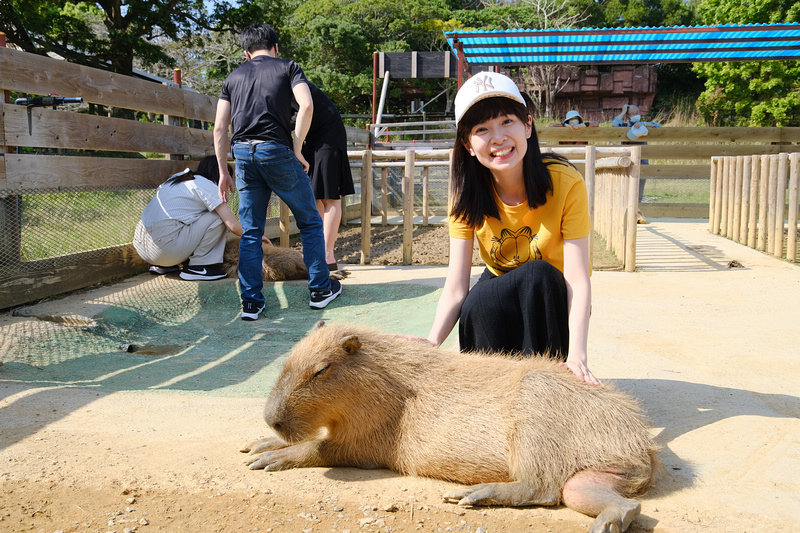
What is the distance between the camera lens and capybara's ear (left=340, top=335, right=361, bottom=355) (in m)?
2.25

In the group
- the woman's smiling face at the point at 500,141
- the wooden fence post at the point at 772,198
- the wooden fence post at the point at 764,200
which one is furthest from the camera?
the wooden fence post at the point at 764,200

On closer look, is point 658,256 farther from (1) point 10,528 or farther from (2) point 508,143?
(1) point 10,528

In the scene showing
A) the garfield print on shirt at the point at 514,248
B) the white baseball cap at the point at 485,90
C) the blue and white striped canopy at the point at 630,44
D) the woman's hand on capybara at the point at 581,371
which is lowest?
the woman's hand on capybara at the point at 581,371

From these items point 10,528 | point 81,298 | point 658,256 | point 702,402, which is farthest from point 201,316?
point 658,256

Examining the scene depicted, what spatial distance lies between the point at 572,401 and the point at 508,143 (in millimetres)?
970

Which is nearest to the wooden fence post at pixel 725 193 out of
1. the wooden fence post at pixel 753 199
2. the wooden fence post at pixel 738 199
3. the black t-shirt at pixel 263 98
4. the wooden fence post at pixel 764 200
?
the wooden fence post at pixel 738 199

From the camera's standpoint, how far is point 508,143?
98.8 inches

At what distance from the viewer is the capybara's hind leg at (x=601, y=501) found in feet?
5.92

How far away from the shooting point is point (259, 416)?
2795 mm

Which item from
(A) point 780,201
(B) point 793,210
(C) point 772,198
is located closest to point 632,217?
(B) point 793,210

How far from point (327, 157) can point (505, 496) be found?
4221 millimetres

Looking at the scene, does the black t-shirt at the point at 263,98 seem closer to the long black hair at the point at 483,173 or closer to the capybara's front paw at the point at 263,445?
the long black hair at the point at 483,173

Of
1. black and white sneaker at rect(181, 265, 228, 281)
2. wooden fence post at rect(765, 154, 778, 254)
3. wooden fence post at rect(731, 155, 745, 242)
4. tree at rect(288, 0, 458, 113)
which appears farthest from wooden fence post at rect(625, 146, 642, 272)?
tree at rect(288, 0, 458, 113)

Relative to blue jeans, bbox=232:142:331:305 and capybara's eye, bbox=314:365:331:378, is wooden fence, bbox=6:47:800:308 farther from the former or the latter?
capybara's eye, bbox=314:365:331:378
